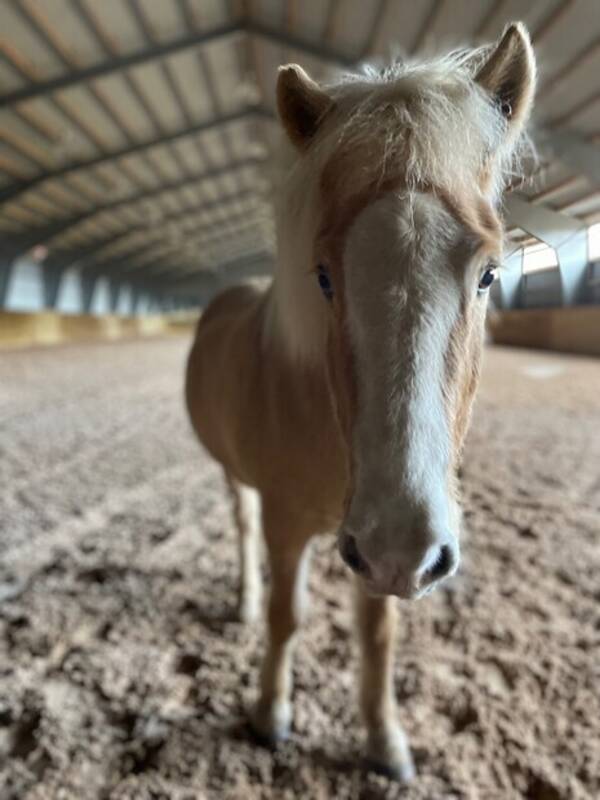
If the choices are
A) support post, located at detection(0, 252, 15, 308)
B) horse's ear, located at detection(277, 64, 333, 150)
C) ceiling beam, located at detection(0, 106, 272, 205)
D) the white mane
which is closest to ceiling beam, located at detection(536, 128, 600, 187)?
the white mane

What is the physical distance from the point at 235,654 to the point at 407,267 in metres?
1.46

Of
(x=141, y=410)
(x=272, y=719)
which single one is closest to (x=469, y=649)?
(x=272, y=719)

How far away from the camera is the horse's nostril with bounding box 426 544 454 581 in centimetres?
74

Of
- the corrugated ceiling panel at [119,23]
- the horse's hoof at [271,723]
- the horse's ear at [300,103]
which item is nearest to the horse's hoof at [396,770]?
the horse's hoof at [271,723]

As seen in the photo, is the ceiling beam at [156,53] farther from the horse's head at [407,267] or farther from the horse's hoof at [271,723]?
the horse's hoof at [271,723]

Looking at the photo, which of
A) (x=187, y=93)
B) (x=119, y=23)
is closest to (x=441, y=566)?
(x=119, y=23)

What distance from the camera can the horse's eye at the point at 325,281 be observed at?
846 millimetres

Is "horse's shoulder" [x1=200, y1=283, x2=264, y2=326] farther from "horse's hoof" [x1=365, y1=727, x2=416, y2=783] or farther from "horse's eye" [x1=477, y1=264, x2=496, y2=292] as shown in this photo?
"horse's hoof" [x1=365, y1=727, x2=416, y2=783]

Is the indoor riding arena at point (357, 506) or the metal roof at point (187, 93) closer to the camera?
the indoor riding arena at point (357, 506)

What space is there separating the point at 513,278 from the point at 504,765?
1174 mm

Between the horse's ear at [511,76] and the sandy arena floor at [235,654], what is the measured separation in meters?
1.43

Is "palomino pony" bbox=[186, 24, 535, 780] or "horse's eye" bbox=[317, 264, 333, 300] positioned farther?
"horse's eye" bbox=[317, 264, 333, 300]

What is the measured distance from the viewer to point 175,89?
7969 millimetres

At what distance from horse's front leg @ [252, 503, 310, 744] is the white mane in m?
0.60
